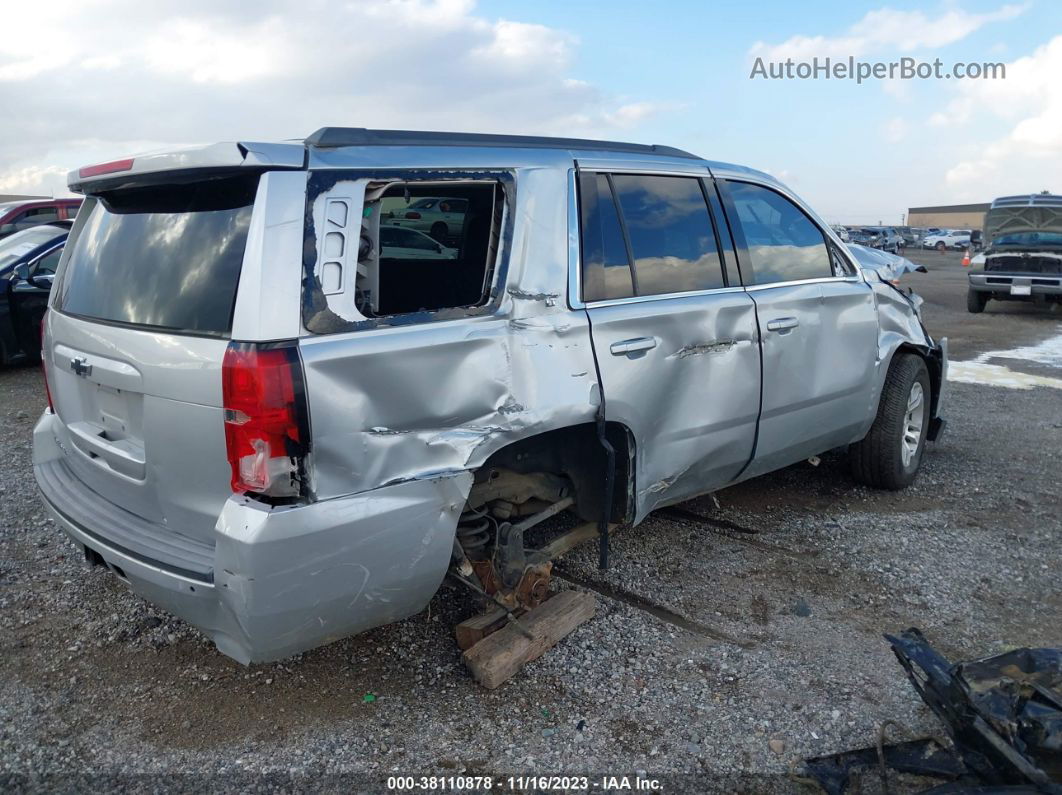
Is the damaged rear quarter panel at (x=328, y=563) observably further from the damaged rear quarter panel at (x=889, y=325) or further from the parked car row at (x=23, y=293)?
the parked car row at (x=23, y=293)

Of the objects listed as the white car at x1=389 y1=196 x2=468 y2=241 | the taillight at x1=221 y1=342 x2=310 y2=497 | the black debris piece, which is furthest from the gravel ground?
the white car at x1=389 y1=196 x2=468 y2=241

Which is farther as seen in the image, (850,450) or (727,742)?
(850,450)

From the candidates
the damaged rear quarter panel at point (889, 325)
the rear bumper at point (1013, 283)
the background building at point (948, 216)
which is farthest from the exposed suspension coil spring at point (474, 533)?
the background building at point (948, 216)

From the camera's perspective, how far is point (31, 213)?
12219 millimetres

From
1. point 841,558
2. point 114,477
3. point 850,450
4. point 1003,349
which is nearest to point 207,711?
point 114,477

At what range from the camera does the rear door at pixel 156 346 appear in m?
2.48

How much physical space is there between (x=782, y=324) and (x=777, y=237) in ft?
1.76

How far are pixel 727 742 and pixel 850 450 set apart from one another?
2688mm

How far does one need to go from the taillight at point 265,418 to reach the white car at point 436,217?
159 centimetres

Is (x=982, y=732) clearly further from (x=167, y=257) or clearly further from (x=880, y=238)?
(x=880, y=238)

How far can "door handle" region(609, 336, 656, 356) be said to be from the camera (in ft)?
10.4

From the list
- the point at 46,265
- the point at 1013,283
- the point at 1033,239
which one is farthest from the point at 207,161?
the point at 1033,239

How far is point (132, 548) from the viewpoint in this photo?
2.71 m

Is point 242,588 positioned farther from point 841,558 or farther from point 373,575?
point 841,558
